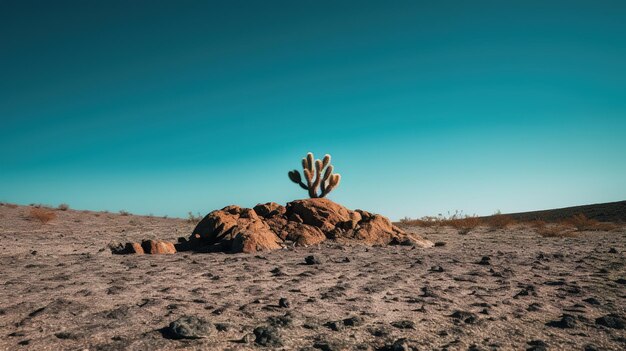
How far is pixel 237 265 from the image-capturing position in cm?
820

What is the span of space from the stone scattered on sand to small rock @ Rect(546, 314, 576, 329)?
11.7ft

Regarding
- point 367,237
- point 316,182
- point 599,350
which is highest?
point 316,182

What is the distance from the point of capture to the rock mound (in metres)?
11.2

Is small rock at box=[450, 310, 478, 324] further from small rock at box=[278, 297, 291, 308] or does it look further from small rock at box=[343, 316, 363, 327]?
small rock at box=[278, 297, 291, 308]

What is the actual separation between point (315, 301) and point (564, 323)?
2.76 metres

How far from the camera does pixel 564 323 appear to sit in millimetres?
4570

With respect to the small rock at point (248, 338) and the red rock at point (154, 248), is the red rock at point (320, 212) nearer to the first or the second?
the red rock at point (154, 248)

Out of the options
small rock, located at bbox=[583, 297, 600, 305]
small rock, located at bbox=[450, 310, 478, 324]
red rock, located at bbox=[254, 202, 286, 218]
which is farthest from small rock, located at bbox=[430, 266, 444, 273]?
red rock, located at bbox=[254, 202, 286, 218]

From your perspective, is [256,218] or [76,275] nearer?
[76,275]

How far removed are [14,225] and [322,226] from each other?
1482 cm

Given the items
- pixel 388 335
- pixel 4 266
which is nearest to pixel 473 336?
pixel 388 335

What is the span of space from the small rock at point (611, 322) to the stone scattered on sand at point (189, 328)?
4129 mm

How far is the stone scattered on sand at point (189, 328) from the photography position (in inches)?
150

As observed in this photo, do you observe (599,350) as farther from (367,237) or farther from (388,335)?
(367,237)
